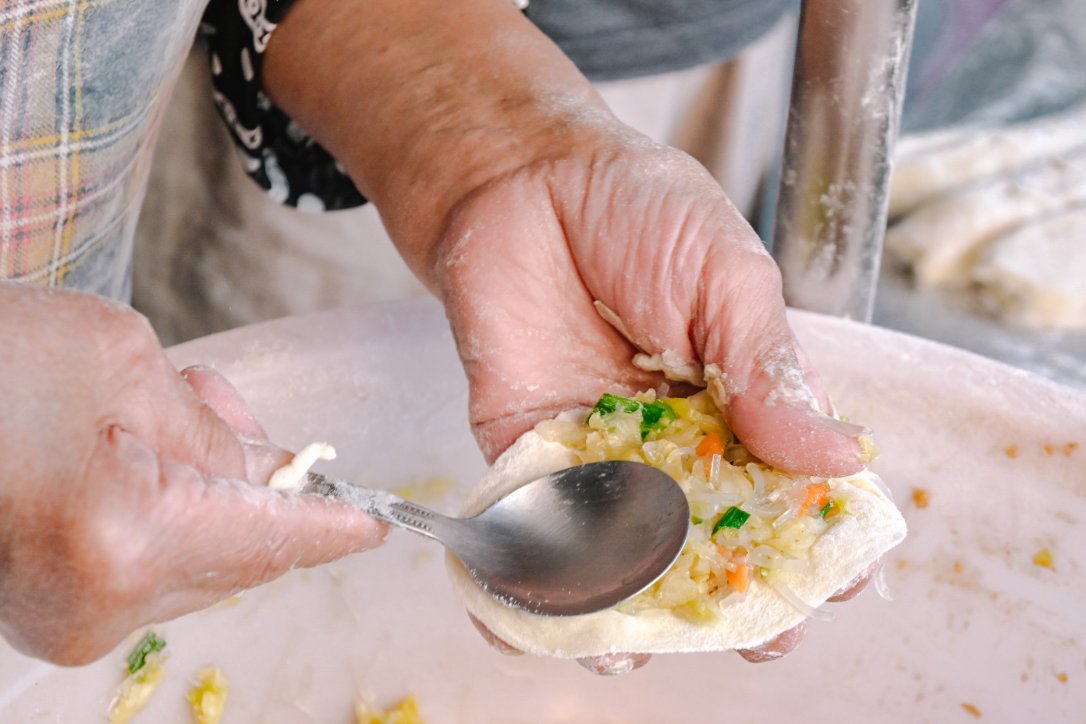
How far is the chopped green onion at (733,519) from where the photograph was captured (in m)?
0.92

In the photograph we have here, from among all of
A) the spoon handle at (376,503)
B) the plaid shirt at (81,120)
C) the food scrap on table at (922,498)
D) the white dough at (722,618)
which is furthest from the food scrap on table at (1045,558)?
the plaid shirt at (81,120)

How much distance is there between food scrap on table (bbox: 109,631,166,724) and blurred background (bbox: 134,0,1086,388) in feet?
2.40

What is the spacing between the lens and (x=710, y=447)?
0.96 meters

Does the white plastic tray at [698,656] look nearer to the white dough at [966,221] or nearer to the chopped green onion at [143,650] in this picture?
the chopped green onion at [143,650]

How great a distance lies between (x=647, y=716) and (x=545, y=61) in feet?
2.45

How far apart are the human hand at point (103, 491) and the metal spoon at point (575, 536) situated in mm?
192

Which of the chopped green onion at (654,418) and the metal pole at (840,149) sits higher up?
the metal pole at (840,149)

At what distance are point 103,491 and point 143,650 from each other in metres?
0.51

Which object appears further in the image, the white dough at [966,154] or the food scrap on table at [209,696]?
the white dough at [966,154]

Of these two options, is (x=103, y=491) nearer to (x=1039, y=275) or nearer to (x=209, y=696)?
(x=209, y=696)

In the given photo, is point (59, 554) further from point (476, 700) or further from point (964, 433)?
point (964, 433)

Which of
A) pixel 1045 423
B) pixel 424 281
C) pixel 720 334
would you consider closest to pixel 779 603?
pixel 720 334

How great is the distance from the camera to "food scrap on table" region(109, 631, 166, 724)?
3.35 feet

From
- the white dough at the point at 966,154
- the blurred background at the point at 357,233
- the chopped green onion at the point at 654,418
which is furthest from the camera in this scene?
the white dough at the point at 966,154
